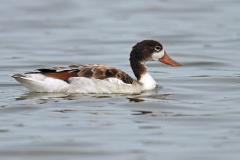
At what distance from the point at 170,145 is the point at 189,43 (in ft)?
43.9

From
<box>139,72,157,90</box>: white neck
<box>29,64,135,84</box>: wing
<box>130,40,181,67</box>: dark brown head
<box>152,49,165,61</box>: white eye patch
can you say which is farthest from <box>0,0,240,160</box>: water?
<box>130,40,181,67</box>: dark brown head

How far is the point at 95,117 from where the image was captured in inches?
653

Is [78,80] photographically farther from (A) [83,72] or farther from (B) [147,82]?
(B) [147,82]

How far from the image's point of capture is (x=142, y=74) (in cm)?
2008

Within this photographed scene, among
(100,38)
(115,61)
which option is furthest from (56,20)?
(115,61)

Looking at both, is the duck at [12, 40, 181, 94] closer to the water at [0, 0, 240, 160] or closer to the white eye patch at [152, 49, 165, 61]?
the water at [0, 0, 240, 160]

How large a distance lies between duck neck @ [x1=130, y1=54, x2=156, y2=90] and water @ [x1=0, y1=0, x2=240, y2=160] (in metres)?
0.22

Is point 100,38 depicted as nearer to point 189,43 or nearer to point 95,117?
point 189,43

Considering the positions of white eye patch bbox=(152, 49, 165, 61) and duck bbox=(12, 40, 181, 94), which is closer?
duck bbox=(12, 40, 181, 94)

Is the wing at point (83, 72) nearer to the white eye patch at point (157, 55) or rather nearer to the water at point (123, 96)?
the water at point (123, 96)

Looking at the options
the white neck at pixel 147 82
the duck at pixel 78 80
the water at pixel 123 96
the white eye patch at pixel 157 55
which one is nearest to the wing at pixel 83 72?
the duck at pixel 78 80

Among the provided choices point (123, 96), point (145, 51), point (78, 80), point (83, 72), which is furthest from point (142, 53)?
point (78, 80)

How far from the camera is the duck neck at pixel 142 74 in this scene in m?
19.9

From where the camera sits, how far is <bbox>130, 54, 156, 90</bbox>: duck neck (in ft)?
65.3
